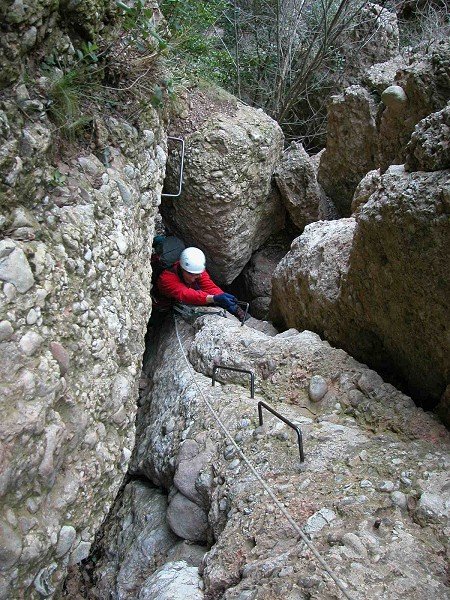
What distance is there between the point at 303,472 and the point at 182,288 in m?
3.47

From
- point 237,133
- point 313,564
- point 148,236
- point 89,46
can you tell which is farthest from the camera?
point 237,133

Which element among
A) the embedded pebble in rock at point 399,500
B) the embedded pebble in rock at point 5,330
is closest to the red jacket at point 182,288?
the embedded pebble in rock at point 399,500

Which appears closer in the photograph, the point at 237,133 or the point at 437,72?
the point at 437,72

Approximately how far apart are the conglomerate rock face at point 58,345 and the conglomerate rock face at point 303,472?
830 millimetres

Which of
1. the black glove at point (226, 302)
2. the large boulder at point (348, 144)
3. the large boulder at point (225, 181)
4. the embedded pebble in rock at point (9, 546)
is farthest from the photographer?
the large boulder at point (348, 144)

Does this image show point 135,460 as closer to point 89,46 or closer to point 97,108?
point 97,108

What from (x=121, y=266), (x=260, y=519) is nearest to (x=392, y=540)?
(x=260, y=519)

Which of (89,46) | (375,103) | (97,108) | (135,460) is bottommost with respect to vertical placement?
(135,460)

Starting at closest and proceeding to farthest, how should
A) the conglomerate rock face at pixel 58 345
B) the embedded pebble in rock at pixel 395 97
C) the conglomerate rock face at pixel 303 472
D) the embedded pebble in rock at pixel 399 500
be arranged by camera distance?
the conglomerate rock face at pixel 58 345
the conglomerate rock face at pixel 303 472
the embedded pebble in rock at pixel 399 500
the embedded pebble in rock at pixel 395 97

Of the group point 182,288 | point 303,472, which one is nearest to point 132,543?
point 303,472

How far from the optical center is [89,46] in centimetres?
319

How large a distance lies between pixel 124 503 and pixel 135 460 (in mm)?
406

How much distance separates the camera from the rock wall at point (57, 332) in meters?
2.31

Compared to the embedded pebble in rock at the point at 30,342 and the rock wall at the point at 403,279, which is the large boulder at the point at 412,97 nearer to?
the rock wall at the point at 403,279
